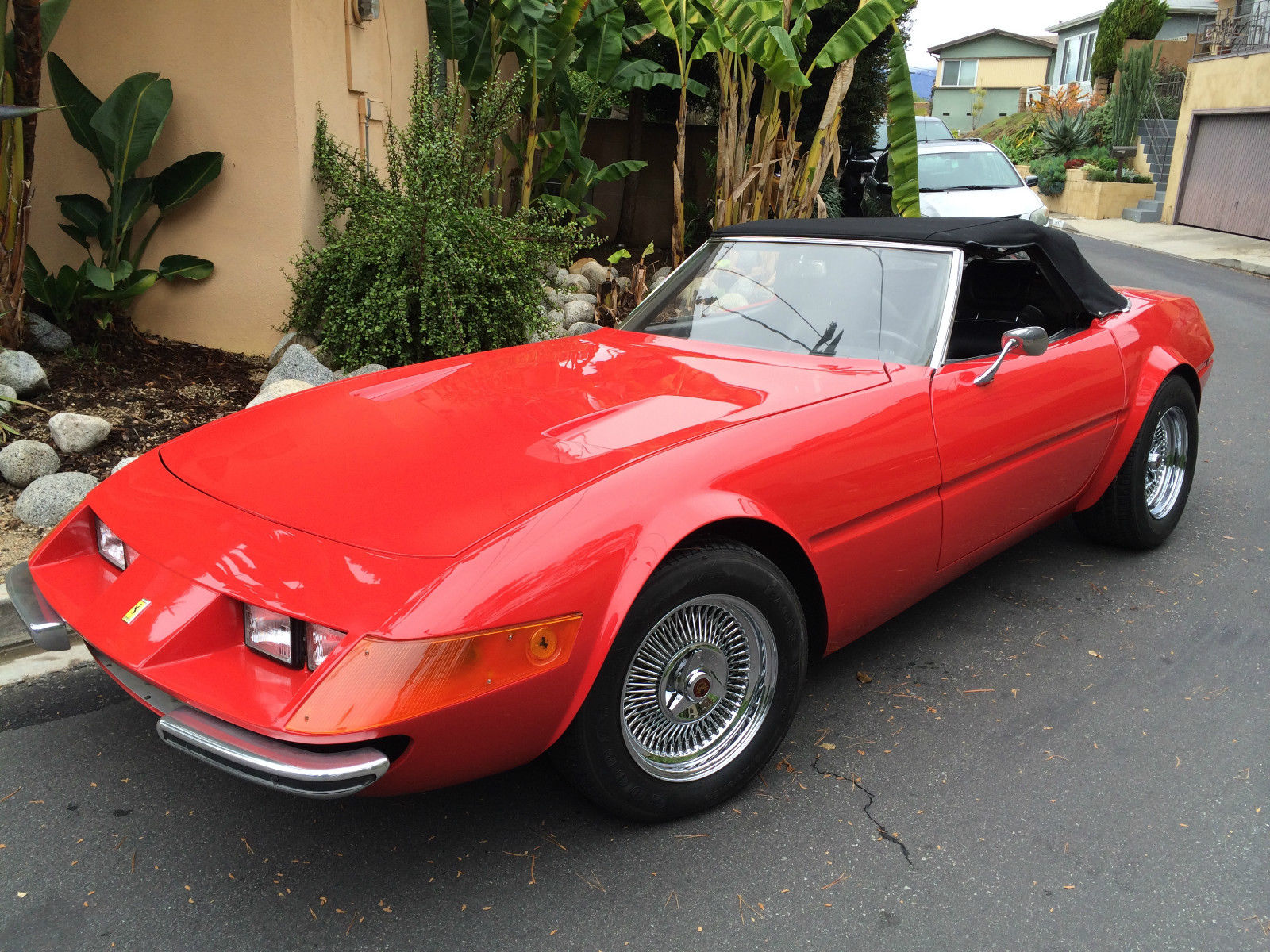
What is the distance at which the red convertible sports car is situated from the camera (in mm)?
1975

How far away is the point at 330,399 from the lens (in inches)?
119

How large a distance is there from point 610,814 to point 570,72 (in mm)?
9427

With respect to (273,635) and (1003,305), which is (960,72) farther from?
(273,635)

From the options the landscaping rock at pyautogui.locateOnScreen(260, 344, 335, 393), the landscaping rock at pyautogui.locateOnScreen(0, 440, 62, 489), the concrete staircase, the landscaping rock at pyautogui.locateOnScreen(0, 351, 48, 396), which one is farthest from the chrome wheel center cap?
the concrete staircase

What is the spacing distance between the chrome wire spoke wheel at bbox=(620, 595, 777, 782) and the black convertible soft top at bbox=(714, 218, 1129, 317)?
1637 millimetres

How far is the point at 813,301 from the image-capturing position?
3391 millimetres

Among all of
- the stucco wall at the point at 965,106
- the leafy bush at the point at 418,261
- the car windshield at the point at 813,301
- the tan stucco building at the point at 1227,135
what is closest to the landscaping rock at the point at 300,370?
the leafy bush at the point at 418,261

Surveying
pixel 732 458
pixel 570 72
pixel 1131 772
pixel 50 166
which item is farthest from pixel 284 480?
pixel 570 72

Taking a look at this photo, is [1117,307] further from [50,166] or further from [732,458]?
[50,166]

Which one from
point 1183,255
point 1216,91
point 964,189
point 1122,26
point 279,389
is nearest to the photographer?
point 279,389

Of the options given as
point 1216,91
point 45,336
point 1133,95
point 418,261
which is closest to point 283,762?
point 418,261

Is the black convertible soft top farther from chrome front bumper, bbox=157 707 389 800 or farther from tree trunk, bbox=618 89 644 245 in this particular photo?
tree trunk, bbox=618 89 644 245

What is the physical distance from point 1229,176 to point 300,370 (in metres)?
20.5

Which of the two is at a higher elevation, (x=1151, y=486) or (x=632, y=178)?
(x=632, y=178)
